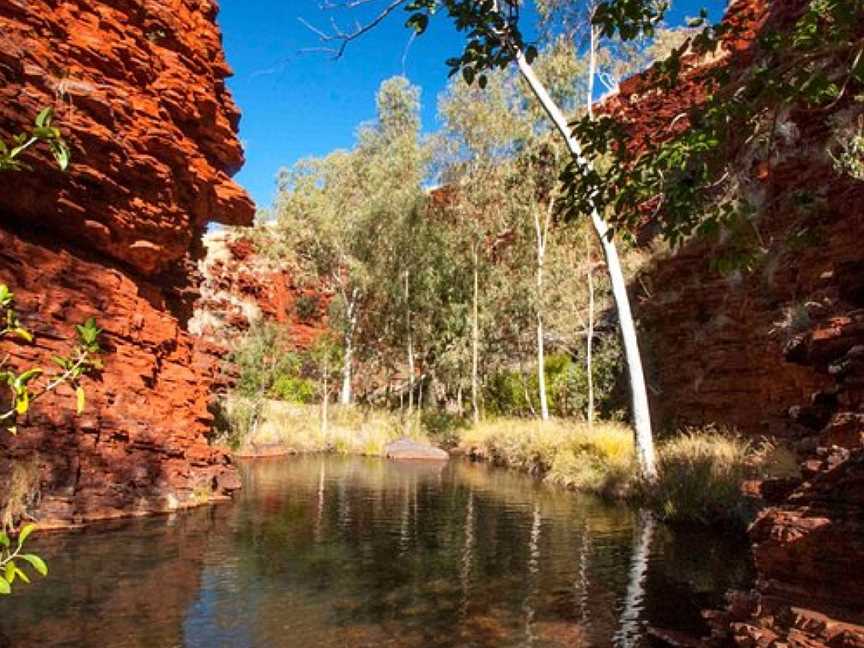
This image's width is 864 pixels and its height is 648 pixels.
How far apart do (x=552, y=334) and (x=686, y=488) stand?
852 inches

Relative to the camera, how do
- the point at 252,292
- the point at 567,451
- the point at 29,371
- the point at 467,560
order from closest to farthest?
the point at 29,371, the point at 467,560, the point at 567,451, the point at 252,292

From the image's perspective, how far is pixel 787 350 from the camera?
7.18 meters

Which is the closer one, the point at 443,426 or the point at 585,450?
the point at 585,450

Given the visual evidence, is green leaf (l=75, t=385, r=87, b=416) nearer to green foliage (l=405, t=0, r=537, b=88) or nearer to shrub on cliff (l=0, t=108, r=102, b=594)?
shrub on cliff (l=0, t=108, r=102, b=594)

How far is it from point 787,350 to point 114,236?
1159cm

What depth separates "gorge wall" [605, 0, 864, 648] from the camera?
4.81 meters

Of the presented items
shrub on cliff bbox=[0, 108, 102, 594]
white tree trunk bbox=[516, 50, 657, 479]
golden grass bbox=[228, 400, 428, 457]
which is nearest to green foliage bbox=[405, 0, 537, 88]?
shrub on cliff bbox=[0, 108, 102, 594]

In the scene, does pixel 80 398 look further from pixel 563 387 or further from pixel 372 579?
pixel 563 387

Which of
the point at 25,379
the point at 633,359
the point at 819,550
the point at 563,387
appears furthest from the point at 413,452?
the point at 25,379

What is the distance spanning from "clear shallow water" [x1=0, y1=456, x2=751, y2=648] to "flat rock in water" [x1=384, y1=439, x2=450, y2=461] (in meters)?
12.9

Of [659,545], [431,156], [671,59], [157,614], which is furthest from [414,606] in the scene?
[431,156]

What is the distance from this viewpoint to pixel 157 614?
6.75 meters

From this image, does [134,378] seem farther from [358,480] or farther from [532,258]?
[532,258]

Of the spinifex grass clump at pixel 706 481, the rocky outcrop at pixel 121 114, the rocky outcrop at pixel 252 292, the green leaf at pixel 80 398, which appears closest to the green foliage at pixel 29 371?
the green leaf at pixel 80 398
